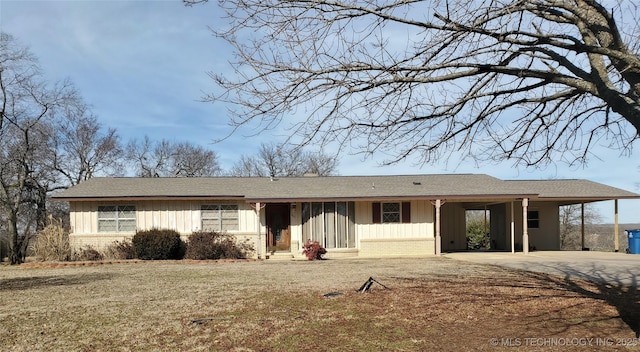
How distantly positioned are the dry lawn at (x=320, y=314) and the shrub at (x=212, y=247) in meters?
6.91

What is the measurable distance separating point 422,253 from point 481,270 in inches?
279

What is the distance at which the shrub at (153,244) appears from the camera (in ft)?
65.5

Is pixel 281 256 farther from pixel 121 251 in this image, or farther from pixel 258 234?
pixel 121 251

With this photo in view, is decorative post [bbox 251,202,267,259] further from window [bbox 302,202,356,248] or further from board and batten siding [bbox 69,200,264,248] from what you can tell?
window [bbox 302,202,356,248]

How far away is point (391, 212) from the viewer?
870 inches

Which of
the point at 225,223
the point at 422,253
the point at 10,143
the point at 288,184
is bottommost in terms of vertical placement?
the point at 422,253

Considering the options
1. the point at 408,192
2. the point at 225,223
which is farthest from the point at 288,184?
the point at 408,192

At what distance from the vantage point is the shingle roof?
69.1 ft

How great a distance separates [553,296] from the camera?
935 centimetres

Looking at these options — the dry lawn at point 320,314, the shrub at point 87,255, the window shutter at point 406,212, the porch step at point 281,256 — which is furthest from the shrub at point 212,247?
the window shutter at point 406,212

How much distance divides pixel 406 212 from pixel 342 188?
3026 mm

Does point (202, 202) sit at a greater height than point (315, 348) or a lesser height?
greater

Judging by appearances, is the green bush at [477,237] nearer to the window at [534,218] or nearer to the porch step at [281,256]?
the window at [534,218]

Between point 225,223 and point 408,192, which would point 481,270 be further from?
point 225,223
